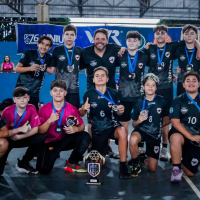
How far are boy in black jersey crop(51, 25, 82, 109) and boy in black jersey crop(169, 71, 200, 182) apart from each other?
174 cm

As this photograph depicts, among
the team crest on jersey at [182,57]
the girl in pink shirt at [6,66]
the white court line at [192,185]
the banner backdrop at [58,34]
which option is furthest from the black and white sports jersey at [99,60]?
the girl in pink shirt at [6,66]

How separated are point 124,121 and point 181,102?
3.89 ft

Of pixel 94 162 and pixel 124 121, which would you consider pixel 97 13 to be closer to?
pixel 124 121

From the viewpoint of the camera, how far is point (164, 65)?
16.6 feet

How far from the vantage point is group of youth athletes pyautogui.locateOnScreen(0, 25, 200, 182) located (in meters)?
4.08

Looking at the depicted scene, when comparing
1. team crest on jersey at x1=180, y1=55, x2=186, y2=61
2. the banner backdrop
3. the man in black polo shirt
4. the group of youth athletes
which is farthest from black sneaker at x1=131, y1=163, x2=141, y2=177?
the banner backdrop

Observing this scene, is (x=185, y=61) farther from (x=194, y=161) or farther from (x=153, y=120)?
(x=194, y=161)

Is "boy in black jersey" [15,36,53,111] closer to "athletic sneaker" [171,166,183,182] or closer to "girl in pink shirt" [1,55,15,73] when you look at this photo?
"athletic sneaker" [171,166,183,182]

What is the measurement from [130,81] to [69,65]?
3.44 feet

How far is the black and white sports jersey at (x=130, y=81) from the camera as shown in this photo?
4945mm

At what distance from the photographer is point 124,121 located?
199 inches

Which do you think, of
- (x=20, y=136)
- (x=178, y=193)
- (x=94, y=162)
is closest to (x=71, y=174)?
(x=94, y=162)

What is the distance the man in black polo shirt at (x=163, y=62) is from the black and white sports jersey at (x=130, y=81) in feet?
0.65

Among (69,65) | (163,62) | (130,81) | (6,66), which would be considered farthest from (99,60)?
(6,66)
